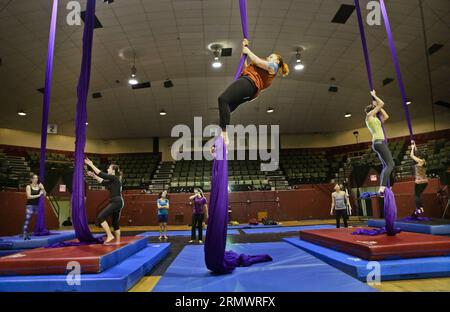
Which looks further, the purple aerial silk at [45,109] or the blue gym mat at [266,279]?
the purple aerial silk at [45,109]

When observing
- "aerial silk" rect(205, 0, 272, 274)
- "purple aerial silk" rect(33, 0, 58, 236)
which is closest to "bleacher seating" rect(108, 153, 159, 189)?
"purple aerial silk" rect(33, 0, 58, 236)

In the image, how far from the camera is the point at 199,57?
1057 cm

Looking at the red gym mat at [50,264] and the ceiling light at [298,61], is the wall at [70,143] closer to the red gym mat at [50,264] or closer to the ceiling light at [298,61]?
the ceiling light at [298,61]

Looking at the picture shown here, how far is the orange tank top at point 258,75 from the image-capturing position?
3230 millimetres

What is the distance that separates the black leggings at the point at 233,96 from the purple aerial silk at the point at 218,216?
25 cm

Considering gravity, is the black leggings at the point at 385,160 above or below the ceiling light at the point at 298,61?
below

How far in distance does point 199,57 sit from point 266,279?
9323 mm

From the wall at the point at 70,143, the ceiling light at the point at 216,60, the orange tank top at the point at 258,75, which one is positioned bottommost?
the orange tank top at the point at 258,75

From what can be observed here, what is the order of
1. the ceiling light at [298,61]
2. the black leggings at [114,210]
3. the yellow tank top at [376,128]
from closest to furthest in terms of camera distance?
the black leggings at [114,210]
the yellow tank top at [376,128]
the ceiling light at [298,61]

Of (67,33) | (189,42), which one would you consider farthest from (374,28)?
(67,33)

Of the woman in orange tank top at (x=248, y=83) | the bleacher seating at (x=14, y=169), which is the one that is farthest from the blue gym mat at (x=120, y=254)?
the bleacher seating at (x=14, y=169)

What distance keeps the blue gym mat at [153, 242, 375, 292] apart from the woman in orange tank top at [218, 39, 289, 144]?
147cm

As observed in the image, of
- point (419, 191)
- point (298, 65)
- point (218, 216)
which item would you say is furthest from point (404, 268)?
point (298, 65)

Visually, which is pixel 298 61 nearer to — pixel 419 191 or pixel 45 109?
pixel 419 191
